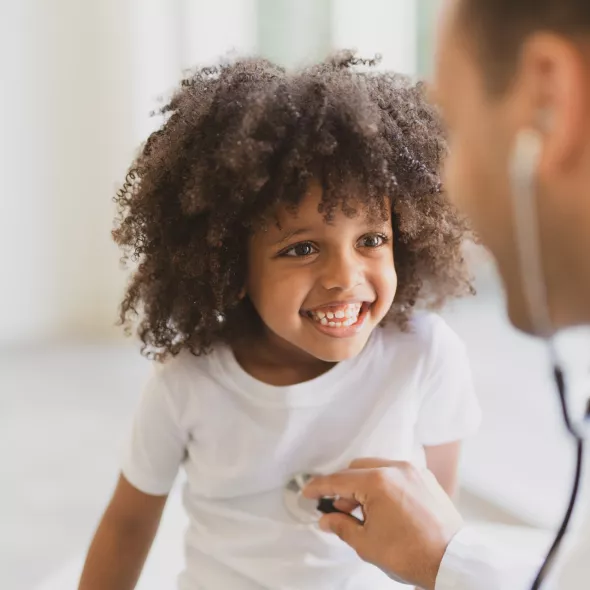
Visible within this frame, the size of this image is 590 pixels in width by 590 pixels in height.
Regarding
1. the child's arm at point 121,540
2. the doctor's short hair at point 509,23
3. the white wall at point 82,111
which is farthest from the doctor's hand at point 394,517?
the white wall at point 82,111

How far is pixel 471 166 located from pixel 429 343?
424mm

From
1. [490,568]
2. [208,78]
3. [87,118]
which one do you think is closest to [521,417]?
[490,568]

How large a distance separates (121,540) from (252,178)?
0.47 meters

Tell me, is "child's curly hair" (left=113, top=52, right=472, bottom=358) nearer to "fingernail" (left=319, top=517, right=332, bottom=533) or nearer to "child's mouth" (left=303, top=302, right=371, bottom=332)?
"child's mouth" (left=303, top=302, right=371, bottom=332)

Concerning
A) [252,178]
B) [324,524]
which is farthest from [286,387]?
[252,178]

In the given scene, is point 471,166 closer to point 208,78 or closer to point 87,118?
point 208,78

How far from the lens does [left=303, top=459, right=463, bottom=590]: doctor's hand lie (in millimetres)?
885

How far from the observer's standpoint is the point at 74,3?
277 cm

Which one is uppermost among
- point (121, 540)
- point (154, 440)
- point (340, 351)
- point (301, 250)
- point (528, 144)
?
point (528, 144)

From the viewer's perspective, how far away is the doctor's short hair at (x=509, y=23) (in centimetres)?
57

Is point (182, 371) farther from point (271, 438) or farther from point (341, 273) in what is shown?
point (341, 273)

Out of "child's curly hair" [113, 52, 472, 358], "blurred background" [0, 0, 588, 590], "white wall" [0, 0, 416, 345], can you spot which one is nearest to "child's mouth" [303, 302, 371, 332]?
"child's curly hair" [113, 52, 472, 358]

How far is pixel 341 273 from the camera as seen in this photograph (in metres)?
0.89

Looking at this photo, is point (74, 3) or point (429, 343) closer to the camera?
point (429, 343)
